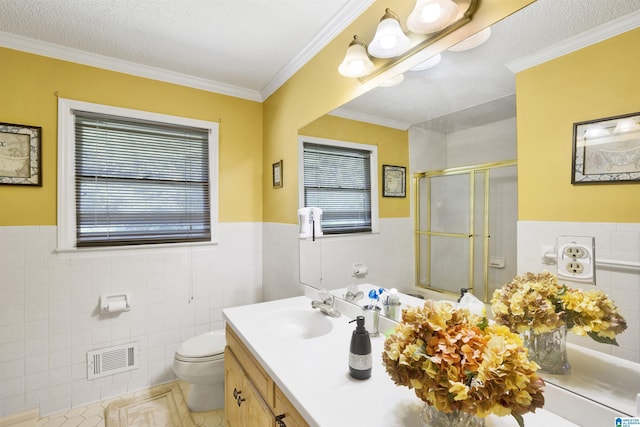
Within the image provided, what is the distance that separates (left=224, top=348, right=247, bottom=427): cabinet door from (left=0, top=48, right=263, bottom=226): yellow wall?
48.5 inches

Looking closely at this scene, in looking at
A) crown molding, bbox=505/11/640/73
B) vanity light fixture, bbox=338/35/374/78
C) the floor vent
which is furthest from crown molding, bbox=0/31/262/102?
crown molding, bbox=505/11/640/73

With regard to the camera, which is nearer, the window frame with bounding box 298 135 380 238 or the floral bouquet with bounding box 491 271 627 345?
the floral bouquet with bounding box 491 271 627 345

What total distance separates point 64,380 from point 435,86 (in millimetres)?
2781

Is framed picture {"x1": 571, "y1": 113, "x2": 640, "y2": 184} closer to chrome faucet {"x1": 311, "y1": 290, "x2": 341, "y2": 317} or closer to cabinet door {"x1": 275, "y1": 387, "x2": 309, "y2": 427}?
cabinet door {"x1": 275, "y1": 387, "x2": 309, "y2": 427}

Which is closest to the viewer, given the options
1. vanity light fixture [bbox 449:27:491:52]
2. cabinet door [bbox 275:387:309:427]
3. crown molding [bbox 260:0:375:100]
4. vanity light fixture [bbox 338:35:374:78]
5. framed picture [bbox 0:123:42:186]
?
cabinet door [bbox 275:387:309:427]

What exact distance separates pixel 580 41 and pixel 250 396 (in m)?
1.64

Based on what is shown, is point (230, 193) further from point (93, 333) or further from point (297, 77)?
point (93, 333)

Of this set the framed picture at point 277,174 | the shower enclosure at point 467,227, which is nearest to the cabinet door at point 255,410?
the shower enclosure at point 467,227

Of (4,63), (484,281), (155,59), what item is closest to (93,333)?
(4,63)

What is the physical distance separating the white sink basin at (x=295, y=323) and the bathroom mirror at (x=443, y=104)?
208mm

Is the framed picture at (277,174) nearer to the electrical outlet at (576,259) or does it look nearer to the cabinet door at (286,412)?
the cabinet door at (286,412)

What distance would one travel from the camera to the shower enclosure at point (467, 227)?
0.91m

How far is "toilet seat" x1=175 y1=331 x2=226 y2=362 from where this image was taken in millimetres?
1835

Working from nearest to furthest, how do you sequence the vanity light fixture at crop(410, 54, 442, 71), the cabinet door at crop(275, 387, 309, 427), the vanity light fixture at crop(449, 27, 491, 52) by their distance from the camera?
the cabinet door at crop(275, 387, 309, 427), the vanity light fixture at crop(449, 27, 491, 52), the vanity light fixture at crop(410, 54, 442, 71)
